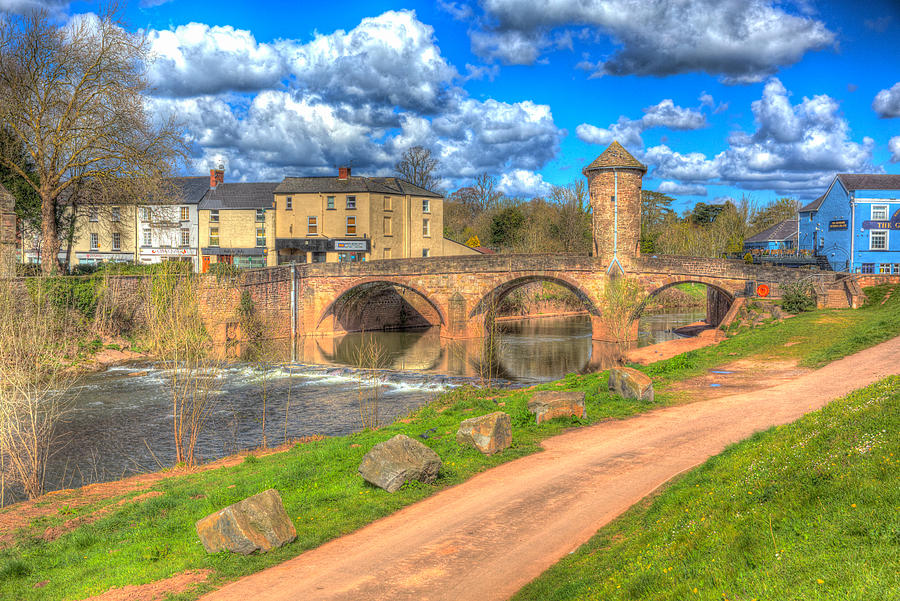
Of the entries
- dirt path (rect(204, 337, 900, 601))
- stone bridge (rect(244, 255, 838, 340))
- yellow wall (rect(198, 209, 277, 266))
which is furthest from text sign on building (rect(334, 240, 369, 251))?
dirt path (rect(204, 337, 900, 601))

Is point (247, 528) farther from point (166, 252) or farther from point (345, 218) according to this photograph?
point (166, 252)

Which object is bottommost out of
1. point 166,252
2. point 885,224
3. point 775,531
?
point 775,531

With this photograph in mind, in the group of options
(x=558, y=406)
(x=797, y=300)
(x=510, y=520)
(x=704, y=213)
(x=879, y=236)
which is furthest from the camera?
(x=704, y=213)

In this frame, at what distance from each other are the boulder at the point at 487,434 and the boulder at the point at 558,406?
2086 mm

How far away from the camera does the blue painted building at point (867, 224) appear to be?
152 feet

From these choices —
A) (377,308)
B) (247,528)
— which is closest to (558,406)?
(247,528)

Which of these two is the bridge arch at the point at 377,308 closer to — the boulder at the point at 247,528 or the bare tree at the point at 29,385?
the bare tree at the point at 29,385

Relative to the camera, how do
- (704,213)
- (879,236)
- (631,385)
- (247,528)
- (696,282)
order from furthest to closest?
(704,213)
(879,236)
(696,282)
(631,385)
(247,528)

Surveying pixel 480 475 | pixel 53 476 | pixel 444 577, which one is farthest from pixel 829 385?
pixel 53 476

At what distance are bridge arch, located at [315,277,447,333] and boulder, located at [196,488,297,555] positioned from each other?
110 feet

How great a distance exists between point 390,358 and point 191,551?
27.7 metres

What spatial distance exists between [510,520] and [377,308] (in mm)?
41299

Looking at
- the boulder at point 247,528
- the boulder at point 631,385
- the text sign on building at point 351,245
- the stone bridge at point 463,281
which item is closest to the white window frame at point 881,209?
the stone bridge at point 463,281

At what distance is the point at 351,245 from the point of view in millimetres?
55125
